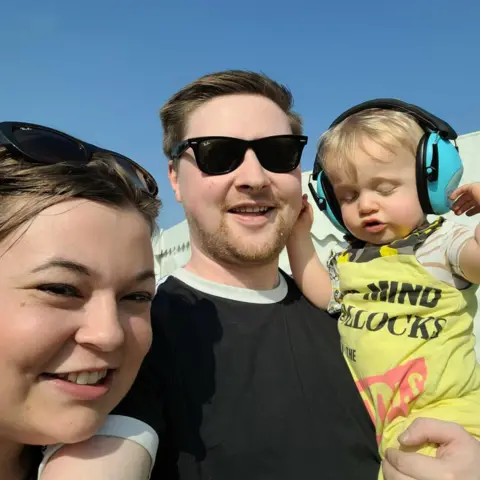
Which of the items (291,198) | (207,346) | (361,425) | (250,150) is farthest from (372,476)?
(250,150)

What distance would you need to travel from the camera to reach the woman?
46.8 inches

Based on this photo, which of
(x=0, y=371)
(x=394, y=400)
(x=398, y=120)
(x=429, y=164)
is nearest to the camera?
(x=0, y=371)

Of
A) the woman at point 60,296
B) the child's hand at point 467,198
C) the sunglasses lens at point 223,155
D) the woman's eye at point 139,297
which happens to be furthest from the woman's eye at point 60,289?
the child's hand at point 467,198

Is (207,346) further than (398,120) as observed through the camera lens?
No

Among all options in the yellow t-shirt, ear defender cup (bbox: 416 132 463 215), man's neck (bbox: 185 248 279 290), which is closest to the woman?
man's neck (bbox: 185 248 279 290)

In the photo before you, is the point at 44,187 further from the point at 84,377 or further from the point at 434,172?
the point at 434,172

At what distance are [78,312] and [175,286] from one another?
961 millimetres

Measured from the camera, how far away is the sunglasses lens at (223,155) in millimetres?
2357

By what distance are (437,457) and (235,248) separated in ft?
3.93

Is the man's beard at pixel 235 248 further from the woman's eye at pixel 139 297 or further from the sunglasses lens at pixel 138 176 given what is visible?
the woman's eye at pixel 139 297

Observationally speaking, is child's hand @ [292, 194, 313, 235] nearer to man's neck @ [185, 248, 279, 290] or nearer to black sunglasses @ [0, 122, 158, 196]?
man's neck @ [185, 248, 279, 290]

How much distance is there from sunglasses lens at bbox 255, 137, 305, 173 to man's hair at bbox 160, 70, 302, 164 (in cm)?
31

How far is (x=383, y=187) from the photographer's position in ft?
7.50

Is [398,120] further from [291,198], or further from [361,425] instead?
[361,425]
